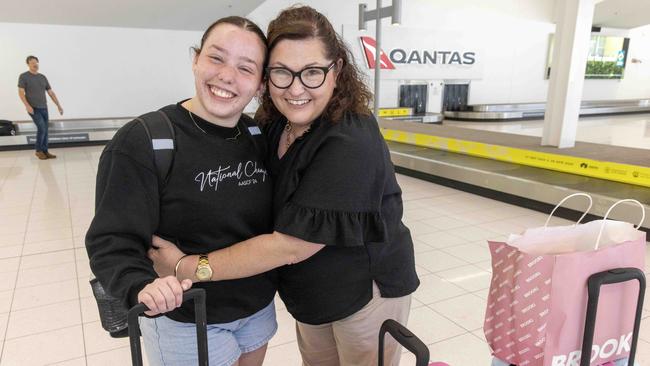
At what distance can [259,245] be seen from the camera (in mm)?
1120

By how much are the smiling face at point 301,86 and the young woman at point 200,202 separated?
0.21 ft

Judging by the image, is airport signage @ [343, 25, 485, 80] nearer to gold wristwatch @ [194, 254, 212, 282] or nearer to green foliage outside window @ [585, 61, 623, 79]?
green foliage outside window @ [585, 61, 623, 79]

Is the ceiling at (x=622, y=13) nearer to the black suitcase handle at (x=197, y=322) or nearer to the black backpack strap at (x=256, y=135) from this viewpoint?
the black backpack strap at (x=256, y=135)

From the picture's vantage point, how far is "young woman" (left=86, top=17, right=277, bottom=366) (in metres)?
Answer: 0.99

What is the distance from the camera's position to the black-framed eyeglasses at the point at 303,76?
3.79 ft

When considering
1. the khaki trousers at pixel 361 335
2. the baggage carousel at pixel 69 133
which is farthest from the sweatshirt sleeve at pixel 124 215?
the baggage carousel at pixel 69 133

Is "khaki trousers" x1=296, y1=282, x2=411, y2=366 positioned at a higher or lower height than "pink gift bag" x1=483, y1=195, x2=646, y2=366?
lower

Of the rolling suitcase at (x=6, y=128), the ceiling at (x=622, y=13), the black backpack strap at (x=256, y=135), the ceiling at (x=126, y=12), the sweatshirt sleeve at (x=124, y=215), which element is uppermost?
the ceiling at (x=622, y=13)

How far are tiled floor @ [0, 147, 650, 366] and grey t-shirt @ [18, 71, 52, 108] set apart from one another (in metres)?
2.70

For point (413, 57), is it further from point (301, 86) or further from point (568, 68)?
point (301, 86)

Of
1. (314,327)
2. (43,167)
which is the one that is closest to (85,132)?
(43,167)

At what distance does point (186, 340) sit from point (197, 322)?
1.04 ft

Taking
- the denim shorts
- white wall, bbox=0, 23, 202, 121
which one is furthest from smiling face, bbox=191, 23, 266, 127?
white wall, bbox=0, 23, 202, 121

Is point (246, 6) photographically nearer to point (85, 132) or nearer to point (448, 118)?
point (85, 132)
